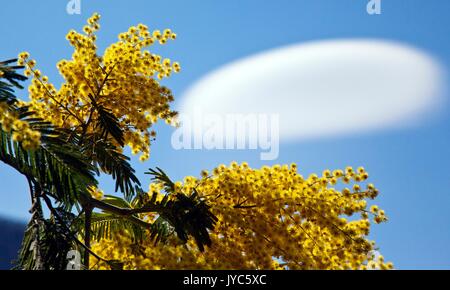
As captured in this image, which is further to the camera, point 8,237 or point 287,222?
point 8,237

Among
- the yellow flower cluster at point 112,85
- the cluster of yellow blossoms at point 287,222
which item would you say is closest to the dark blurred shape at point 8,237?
the yellow flower cluster at point 112,85

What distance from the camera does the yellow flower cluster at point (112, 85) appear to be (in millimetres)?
10898

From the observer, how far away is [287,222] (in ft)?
30.1

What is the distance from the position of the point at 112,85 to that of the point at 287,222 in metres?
4.38

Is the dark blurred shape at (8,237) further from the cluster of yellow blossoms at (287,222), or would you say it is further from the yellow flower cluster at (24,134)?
the yellow flower cluster at (24,134)

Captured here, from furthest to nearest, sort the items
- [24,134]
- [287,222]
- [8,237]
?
[8,237]
[287,222]
[24,134]

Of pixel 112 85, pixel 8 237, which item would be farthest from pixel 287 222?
pixel 8 237

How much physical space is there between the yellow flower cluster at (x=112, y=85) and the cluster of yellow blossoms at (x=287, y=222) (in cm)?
229

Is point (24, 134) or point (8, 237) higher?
point (24, 134)

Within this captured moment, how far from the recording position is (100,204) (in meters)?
10.4

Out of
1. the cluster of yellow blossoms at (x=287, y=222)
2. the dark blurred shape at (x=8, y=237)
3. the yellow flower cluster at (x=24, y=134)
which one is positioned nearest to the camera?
the yellow flower cluster at (x=24, y=134)

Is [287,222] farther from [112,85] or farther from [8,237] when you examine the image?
[8,237]

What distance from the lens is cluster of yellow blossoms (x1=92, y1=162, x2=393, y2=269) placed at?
8695 mm
